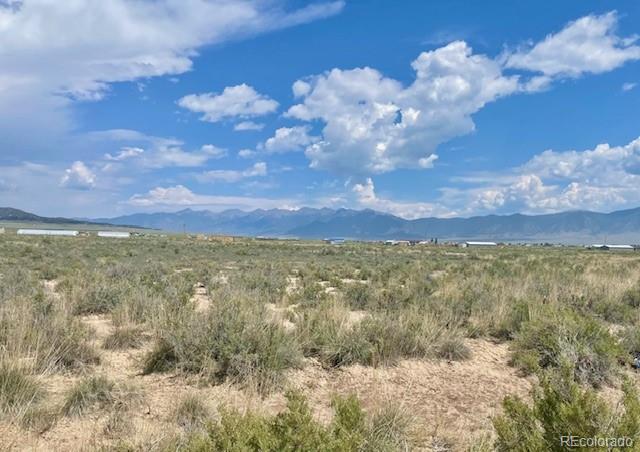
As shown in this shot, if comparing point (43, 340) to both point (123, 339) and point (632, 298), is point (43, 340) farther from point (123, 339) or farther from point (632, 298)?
point (632, 298)

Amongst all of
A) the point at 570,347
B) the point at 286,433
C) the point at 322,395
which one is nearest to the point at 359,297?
the point at 570,347

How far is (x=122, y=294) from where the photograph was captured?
36.6 ft

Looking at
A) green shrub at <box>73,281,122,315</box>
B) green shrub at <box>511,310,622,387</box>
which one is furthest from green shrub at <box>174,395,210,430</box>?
green shrub at <box>73,281,122,315</box>

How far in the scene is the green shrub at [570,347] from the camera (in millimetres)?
7035

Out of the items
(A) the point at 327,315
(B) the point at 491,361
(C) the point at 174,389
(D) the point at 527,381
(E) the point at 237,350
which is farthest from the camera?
(A) the point at 327,315

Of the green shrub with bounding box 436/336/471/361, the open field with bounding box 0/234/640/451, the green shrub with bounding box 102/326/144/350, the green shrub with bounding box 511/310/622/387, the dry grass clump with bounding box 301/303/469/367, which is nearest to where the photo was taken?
the open field with bounding box 0/234/640/451

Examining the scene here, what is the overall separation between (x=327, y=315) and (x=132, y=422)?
4442 mm

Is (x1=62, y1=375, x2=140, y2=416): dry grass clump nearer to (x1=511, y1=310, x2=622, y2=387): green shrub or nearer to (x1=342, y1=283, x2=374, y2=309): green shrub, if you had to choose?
(x1=511, y1=310, x2=622, y2=387): green shrub

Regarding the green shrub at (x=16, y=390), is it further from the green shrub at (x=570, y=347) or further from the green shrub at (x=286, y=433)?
the green shrub at (x=570, y=347)

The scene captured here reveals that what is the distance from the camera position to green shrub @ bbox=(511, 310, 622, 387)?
704 centimetres

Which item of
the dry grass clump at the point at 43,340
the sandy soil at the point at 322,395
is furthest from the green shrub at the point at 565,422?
the dry grass clump at the point at 43,340

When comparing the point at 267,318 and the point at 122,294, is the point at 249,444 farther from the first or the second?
the point at 122,294

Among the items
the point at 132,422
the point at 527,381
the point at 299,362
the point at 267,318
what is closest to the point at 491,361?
the point at 527,381

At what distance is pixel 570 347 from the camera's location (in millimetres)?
7074
